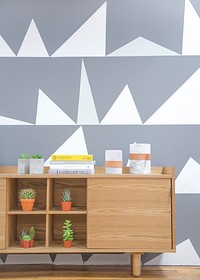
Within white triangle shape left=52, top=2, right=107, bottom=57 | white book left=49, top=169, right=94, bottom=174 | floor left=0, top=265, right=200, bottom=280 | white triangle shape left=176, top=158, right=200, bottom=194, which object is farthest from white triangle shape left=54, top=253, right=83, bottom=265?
white triangle shape left=52, top=2, right=107, bottom=57

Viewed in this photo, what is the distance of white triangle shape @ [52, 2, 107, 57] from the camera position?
228cm

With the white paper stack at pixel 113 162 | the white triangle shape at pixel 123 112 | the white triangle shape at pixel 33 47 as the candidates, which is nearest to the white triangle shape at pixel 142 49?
the white triangle shape at pixel 123 112

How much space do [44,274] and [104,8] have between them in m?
1.67

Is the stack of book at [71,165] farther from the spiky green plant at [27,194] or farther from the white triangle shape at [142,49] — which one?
the white triangle shape at [142,49]

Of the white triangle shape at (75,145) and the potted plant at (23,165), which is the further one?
the white triangle shape at (75,145)

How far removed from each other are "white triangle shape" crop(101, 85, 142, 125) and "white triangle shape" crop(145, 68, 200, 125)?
0.10m

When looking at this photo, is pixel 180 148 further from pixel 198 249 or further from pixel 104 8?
pixel 104 8

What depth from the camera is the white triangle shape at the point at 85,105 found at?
225cm

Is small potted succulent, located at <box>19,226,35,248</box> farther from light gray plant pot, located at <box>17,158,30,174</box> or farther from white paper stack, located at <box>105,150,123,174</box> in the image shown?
white paper stack, located at <box>105,150,123,174</box>

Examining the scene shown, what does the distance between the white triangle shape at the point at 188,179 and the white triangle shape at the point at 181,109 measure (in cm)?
30

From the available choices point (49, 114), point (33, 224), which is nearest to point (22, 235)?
point (33, 224)

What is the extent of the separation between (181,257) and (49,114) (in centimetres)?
121

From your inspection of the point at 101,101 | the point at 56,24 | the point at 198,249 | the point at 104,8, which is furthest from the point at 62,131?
the point at 198,249

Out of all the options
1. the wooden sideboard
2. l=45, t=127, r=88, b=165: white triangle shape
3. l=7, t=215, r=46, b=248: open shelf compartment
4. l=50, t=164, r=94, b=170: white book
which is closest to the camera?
the wooden sideboard
